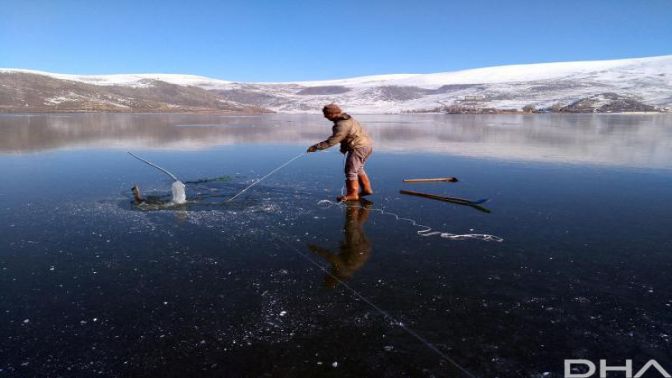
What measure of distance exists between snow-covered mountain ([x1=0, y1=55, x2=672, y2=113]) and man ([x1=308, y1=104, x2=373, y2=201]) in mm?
44365

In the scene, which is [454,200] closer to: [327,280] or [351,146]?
[351,146]

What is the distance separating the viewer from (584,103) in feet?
157

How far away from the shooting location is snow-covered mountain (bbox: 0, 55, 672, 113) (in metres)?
50.0

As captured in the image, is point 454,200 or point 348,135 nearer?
point 454,200

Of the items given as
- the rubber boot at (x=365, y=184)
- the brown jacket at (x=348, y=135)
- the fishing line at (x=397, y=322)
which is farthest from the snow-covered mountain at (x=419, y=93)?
the fishing line at (x=397, y=322)

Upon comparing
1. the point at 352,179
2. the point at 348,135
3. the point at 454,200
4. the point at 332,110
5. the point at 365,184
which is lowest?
the point at 454,200

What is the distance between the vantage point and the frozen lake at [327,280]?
2.93 metres

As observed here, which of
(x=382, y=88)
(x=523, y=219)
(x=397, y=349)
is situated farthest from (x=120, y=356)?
(x=382, y=88)

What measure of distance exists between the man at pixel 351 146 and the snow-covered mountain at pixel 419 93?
146 ft

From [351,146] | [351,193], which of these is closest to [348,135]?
[351,146]

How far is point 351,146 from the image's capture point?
788 centimetres

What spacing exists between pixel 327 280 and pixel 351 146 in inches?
164

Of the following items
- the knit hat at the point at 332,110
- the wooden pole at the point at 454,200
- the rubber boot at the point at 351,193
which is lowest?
the wooden pole at the point at 454,200

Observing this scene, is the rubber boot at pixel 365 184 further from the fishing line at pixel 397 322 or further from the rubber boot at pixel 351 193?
the fishing line at pixel 397 322
